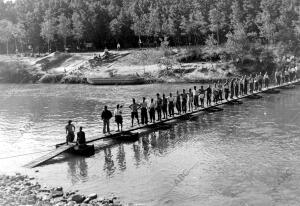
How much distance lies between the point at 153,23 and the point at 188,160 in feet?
215

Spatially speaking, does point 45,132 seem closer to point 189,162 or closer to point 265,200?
point 189,162

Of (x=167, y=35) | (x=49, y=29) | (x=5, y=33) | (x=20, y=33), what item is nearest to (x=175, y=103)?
(x=167, y=35)

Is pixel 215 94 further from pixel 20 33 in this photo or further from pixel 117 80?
pixel 20 33

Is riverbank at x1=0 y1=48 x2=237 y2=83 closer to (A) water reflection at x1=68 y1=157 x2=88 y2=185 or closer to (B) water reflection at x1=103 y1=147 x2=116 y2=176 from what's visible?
(B) water reflection at x1=103 y1=147 x2=116 y2=176

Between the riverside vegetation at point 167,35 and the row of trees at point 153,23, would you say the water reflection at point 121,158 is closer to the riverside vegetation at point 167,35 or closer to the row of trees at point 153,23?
the riverside vegetation at point 167,35

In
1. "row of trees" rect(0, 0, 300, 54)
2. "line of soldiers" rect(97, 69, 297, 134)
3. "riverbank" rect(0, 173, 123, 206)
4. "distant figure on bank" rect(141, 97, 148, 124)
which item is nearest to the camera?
"riverbank" rect(0, 173, 123, 206)

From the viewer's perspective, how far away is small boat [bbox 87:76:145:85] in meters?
67.9

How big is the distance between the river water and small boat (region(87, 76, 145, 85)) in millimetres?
32143

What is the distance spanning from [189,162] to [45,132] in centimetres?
1283

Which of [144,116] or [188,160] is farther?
[144,116]

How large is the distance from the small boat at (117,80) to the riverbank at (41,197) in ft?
165

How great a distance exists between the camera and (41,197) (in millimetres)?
16312

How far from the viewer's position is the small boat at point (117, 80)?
6794cm

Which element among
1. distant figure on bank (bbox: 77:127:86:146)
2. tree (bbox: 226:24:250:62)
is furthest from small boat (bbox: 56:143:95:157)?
tree (bbox: 226:24:250:62)
